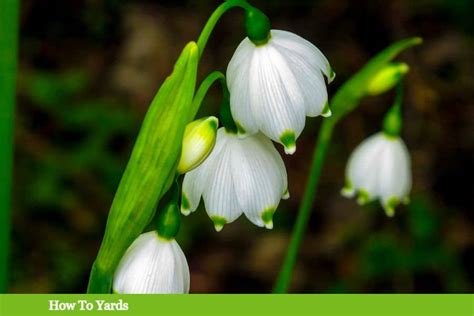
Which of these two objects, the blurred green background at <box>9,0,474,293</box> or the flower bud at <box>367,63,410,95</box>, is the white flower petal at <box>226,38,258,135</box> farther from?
the blurred green background at <box>9,0,474,293</box>

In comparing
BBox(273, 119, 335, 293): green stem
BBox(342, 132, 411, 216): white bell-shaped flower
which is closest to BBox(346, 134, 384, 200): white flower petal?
BBox(342, 132, 411, 216): white bell-shaped flower

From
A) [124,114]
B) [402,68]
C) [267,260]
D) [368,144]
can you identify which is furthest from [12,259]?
[402,68]

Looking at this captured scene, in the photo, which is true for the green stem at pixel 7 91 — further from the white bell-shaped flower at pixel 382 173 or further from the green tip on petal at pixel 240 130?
the white bell-shaped flower at pixel 382 173

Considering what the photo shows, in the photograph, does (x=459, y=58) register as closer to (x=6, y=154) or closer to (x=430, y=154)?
(x=430, y=154)

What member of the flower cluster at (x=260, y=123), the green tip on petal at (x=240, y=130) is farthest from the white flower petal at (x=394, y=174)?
the green tip on petal at (x=240, y=130)

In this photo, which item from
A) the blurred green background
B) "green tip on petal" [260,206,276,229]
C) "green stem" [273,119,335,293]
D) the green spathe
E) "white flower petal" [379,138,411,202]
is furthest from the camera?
the blurred green background

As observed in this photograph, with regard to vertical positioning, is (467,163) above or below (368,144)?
below
